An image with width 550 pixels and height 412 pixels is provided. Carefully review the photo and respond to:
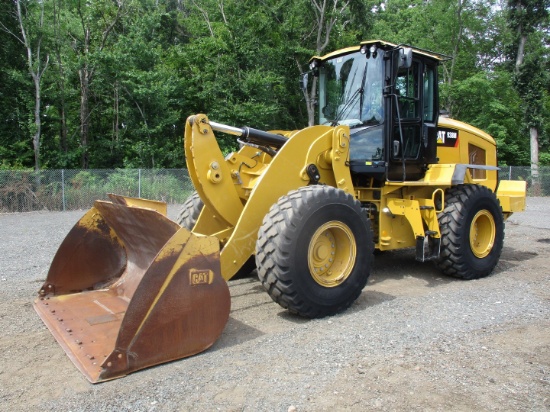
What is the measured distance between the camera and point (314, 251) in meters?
4.55

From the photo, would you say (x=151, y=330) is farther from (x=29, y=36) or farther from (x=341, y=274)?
(x=29, y=36)

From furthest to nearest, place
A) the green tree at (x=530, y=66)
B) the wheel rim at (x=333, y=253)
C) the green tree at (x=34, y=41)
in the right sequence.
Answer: the green tree at (x=530, y=66)
the green tree at (x=34, y=41)
the wheel rim at (x=333, y=253)

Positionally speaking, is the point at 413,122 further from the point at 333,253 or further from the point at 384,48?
the point at 333,253

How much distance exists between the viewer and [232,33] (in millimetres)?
22750

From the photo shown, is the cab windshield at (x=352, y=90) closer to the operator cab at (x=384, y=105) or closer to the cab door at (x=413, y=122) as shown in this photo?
the operator cab at (x=384, y=105)

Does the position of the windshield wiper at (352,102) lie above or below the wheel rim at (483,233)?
above

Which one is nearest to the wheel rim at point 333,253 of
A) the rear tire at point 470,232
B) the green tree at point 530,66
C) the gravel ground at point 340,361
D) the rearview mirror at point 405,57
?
the gravel ground at point 340,361

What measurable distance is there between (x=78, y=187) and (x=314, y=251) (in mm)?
13360

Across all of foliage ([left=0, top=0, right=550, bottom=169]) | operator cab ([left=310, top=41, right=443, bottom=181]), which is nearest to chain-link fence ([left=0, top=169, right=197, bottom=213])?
foliage ([left=0, top=0, right=550, bottom=169])

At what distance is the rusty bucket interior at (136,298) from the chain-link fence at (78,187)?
1173 centimetres

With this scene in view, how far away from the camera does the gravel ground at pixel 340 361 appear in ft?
9.70

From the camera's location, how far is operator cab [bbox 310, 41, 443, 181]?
18.6 feet

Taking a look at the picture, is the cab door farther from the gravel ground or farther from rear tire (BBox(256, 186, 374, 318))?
the gravel ground

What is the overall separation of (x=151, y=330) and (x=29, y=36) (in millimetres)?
20239
